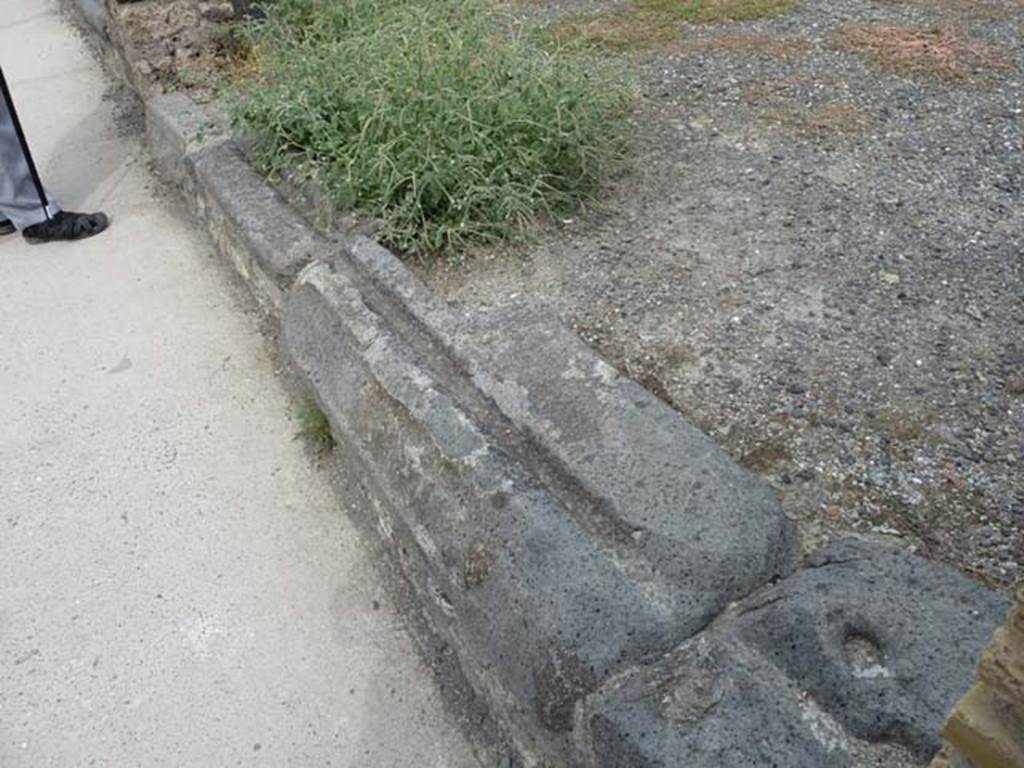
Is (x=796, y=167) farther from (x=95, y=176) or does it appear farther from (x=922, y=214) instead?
(x=95, y=176)

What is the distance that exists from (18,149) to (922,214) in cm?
318

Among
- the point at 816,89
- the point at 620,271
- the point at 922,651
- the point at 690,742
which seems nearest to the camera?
the point at 690,742

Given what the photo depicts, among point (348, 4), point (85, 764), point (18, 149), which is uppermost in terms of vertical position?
point (348, 4)

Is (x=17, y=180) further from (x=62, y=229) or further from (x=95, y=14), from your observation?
(x=95, y=14)

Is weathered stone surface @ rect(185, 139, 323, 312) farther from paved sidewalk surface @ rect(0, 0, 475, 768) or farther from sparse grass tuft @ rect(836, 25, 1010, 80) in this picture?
sparse grass tuft @ rect(836, 25, 1010, 80)

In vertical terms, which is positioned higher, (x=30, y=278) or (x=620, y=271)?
(x=620, y=271)

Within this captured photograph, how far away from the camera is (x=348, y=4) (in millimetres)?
4305

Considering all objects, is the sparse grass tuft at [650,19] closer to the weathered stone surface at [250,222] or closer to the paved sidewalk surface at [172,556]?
the weathered stone surface at [250,222]

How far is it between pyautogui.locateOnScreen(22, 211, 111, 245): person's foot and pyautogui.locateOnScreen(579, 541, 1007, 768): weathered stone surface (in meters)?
3.17

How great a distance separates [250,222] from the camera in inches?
127

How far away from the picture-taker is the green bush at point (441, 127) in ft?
10.0

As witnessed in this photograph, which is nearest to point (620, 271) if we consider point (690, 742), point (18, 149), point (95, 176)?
point (690, 742)

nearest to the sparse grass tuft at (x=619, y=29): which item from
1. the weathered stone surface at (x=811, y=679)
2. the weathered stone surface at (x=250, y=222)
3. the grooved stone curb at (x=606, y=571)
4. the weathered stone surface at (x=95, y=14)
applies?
the weathered stone surface at (x=250, y=222)

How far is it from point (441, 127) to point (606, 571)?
69.9 inches
